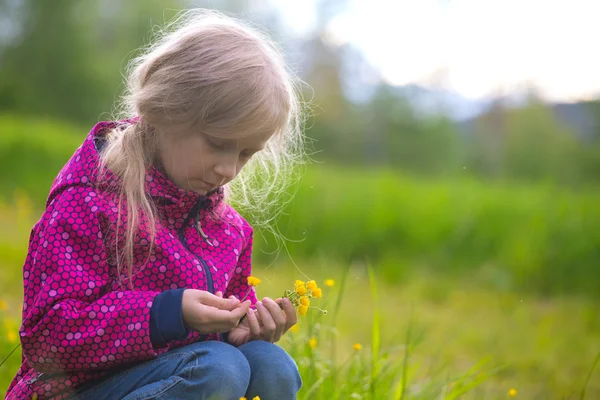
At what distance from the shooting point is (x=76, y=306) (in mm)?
1474

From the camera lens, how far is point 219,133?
1.65 metres

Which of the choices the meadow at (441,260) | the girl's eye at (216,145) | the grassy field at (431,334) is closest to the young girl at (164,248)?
the girl's eye at (216,145)

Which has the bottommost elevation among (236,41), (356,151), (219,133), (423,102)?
(356,151)

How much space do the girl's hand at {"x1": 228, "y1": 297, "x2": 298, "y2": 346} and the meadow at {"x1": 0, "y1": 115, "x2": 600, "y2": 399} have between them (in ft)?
4.64

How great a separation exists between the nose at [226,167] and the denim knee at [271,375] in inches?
17.2

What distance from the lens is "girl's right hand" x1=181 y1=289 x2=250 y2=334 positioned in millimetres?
1490

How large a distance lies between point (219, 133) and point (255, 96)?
0.43 feet

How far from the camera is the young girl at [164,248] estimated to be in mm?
1489

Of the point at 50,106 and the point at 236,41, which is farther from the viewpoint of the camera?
the point at 50,106

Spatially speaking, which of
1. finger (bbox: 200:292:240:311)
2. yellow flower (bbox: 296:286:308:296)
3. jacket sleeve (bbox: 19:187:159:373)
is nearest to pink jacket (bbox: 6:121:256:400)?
jacket sleeve (bbox: 19:187:159:373)

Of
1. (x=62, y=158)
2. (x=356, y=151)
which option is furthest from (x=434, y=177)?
(x=62, y=158)

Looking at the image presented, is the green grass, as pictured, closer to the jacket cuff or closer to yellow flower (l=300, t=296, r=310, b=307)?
yellow flower (l=300, t=296, r=310, b=307)

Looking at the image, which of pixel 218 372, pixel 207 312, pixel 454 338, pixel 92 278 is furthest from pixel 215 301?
pixel 454 338

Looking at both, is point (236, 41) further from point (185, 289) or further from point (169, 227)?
point (185, 289)
